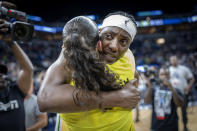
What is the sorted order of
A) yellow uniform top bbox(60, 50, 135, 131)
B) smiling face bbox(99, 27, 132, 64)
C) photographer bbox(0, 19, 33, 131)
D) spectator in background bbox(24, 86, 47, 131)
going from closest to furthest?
1. yellow uniform top bbox(60, 50, 135, 131)
2. smiling face bbox(99, 27, 132, 64)
3. photographer bbox(0, 19, 33, 131)
4. spectator in background bbox(24, 86, 47, 131)

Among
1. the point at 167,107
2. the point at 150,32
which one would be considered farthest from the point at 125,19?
the point at 150,32

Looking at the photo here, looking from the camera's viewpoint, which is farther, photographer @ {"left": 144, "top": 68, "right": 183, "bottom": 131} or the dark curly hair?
photographer @ {"left": 144, "top": 68, "right": 183, "bottom": 131}

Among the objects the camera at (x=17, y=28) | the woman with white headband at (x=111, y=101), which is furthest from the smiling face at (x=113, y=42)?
the camera at (x=17, y=28)

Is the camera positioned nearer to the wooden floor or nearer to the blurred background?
the wooden floor

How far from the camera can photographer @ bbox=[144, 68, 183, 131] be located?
8.03 feet

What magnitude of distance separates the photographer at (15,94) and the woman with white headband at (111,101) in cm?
85

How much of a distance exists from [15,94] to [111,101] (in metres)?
1.42

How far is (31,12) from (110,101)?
2314 cm

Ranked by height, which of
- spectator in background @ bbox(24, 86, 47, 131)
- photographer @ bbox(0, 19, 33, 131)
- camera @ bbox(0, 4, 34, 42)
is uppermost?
camera @ bbox(0, 4, 34, 42)

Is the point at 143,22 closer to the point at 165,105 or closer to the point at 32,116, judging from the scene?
the point at 165,105

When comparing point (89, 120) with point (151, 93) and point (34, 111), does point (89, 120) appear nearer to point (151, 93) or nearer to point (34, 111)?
point (34, 111)

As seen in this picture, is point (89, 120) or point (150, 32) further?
point (150, 32)

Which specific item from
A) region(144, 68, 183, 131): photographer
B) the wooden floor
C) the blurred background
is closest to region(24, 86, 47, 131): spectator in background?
region(144, 68, 183, 131): photographer

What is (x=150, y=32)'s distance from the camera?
2170cm
